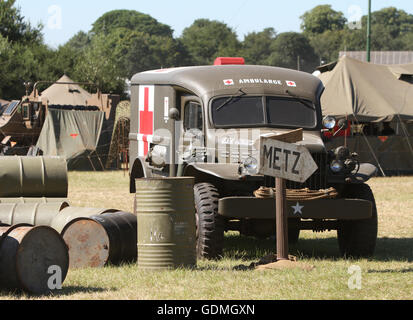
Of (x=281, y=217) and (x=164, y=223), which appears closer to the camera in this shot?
(x=164, y=223)

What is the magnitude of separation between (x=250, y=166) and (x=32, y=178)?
391cm

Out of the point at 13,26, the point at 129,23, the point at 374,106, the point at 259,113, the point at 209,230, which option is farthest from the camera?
the point at 129,23

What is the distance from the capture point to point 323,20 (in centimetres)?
14525

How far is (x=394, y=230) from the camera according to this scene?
544 inches

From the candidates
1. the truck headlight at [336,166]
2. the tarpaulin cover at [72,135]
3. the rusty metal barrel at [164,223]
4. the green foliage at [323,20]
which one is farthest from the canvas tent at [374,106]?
the green foliage at [323,20]

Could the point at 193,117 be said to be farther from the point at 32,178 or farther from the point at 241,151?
the point at 32,178

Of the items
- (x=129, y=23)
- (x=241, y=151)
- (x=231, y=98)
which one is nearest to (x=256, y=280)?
(x=241, y=151)

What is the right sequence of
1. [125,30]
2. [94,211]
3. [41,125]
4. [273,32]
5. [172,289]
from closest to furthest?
[172,289] → [94,211] → [41,125] → [125,30] → [273,32]

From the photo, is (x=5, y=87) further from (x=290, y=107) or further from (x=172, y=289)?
(x=172, y=289)

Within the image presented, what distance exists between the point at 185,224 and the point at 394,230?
5726 mm

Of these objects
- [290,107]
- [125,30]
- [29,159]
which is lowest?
[29,159]

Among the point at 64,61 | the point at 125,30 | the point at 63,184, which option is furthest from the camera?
the point at 125,30

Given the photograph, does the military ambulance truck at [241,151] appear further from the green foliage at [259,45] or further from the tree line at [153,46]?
the green foliage at [259,45]
